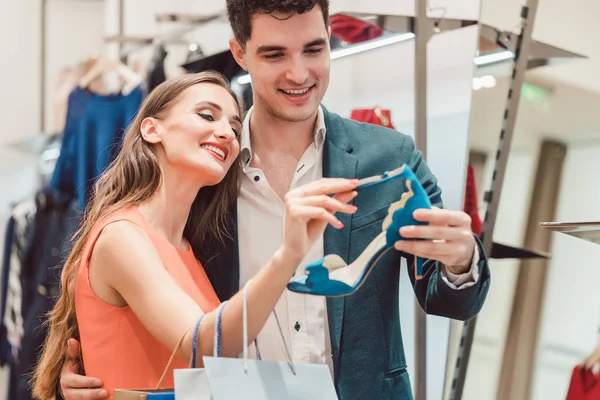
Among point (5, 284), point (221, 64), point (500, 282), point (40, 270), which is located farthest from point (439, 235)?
point (5, 284)

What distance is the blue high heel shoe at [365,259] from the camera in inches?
55.3

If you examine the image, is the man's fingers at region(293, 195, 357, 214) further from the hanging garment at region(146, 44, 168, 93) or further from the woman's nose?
the hanging garment at region(146, 44, 168, 93)

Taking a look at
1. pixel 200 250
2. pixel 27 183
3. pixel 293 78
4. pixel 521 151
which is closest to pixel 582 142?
pixel 521 151

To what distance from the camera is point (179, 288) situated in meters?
1.58

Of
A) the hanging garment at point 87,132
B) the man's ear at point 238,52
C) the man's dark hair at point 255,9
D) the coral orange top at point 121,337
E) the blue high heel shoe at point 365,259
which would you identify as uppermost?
the man's dark hair at point 255,9

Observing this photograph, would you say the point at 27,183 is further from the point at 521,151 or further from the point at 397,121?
the point at 521,151

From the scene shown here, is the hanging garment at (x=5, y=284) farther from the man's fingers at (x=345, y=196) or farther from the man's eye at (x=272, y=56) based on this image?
the man's fingers at (x=345, y=196)

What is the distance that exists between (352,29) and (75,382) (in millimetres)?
1769

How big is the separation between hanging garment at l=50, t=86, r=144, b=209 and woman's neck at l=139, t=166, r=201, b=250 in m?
2.61

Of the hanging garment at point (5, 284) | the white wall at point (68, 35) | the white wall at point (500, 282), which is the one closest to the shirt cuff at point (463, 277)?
the white wall at point (500, 282)

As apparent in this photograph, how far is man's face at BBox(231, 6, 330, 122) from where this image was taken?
6.35 feet

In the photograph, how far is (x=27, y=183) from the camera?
634cm

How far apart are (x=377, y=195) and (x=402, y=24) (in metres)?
1.22

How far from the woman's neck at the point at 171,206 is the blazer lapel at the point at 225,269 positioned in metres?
0.13
